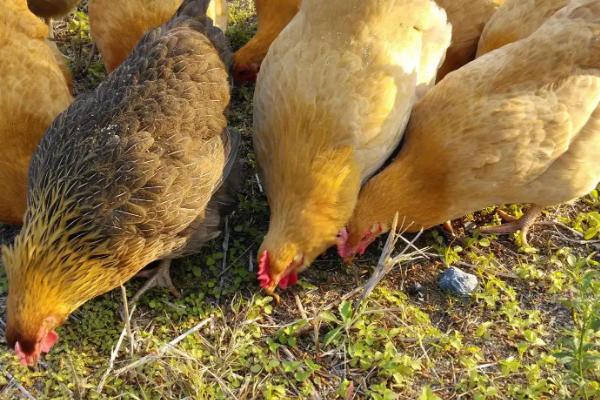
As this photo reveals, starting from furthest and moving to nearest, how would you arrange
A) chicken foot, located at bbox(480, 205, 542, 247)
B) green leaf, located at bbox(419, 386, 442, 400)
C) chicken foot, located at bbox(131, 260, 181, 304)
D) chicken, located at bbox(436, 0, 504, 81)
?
chicken, located at bbox(436, 0, 504, 81) < chicken foot, located at bbox(480, 205, 542, 247) < chicken foot, located at bbox(131, 260, 181, 304) < green leaf, located at bbox(419, 386, 442, 400)

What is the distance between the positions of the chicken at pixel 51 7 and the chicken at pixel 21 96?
44 centimetres

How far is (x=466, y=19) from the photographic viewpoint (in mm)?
2730

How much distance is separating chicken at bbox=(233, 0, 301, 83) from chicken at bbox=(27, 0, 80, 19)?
0.89 m

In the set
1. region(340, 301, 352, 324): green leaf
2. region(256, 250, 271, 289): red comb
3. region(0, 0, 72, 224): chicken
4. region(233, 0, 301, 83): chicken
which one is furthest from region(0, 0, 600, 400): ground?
region(233, 0, 301, 83): chicken

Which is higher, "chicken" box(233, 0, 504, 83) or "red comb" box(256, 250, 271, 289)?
"chicken" box(233, 0, 504, 83)

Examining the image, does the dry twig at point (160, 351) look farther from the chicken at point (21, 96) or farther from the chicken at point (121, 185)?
the chicken at point (21, 96)

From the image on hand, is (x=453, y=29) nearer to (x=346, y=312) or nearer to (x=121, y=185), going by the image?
(x=346, y=312)

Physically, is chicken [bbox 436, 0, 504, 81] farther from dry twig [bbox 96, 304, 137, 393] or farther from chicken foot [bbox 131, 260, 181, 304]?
dry twig [bbox 96, 304, 137, 393]

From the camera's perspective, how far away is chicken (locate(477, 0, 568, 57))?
8.20ft

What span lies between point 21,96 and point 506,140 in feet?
5.96

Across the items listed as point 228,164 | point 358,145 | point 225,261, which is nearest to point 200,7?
point 228,164

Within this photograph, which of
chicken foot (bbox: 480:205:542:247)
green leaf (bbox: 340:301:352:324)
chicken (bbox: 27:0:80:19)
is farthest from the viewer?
chicken (bbox: 27:0:80:19)

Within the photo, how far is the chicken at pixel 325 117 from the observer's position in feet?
6.89

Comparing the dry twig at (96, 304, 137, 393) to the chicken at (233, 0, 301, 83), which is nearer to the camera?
the dry twig at (96, 304, 137, 393)
